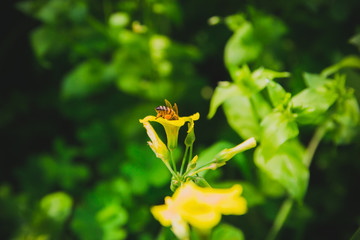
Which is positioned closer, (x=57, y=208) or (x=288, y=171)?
(x=288, y=171)

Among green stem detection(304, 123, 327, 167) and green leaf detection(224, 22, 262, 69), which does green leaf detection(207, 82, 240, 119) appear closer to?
green leaf detection(224, 22, 262, 69)

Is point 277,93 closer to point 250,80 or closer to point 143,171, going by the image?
point 250,80

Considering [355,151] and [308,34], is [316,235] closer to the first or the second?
[355,151]

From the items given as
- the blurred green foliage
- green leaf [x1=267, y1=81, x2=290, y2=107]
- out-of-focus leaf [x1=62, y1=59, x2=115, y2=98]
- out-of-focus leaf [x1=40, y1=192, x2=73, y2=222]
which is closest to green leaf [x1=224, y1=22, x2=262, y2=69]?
the blurred green foliage

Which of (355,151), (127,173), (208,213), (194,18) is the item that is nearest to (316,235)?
(355,151)

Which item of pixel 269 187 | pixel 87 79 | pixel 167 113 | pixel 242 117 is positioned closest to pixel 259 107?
pixel 242 117

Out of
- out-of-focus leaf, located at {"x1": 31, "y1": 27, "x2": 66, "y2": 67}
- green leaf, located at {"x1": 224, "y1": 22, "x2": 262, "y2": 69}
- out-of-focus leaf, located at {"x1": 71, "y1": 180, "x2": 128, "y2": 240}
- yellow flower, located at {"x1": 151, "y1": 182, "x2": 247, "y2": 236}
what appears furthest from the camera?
out-of-focus leaf, located at {"x1": 31, "y1": 27, "x2": 66, "y2": 67}
